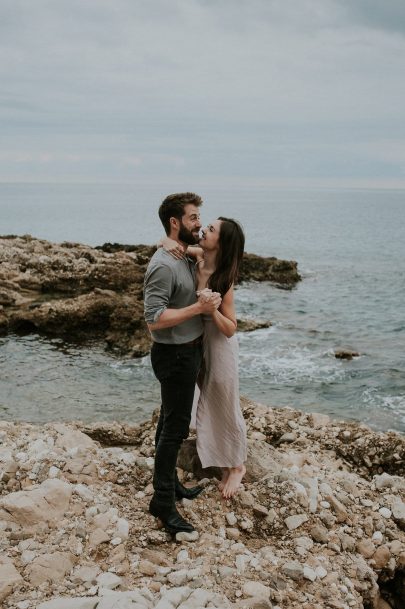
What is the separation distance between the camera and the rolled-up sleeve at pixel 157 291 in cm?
532

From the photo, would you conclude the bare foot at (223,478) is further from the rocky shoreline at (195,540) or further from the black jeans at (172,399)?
the black jeans at (172,399)

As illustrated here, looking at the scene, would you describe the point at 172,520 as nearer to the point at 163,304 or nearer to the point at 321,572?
the point at 321,572

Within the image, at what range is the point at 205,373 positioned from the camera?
6363 mm

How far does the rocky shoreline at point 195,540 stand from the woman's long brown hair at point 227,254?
95.2 inches

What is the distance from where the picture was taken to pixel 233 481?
6.45 meters

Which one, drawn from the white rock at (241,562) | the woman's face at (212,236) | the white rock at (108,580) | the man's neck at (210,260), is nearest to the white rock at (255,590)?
the white rock at (241,562)

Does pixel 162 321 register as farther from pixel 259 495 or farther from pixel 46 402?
pixel 46 402

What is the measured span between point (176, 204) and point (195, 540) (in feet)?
11.4

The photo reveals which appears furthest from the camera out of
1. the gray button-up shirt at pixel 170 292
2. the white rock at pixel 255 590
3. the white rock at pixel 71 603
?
the gray button-up shirt at pixel 170 292

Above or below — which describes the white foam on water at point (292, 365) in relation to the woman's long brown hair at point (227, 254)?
below

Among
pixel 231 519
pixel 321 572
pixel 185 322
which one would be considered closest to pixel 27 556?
pixel 231 519

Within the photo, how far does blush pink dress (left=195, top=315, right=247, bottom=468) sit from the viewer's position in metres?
6.26

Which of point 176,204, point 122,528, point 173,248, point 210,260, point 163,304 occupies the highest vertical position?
point 176,204

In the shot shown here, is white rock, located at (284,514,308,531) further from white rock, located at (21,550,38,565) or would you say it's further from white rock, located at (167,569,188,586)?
white rock, located at (21,550,38,565)
